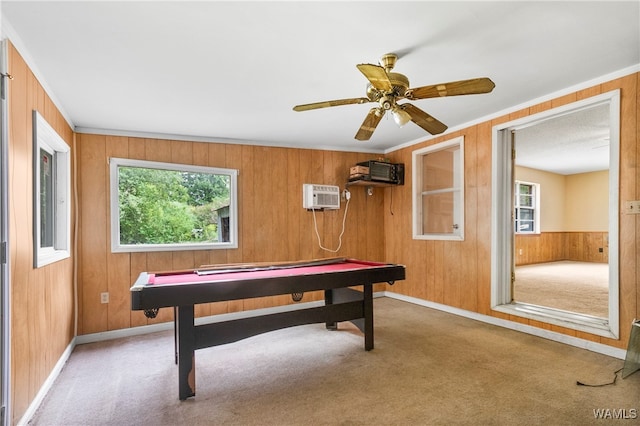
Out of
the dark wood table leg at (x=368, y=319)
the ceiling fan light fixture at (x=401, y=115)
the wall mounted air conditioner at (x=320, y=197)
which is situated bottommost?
the dark wood table leg at (x=368, y=319)

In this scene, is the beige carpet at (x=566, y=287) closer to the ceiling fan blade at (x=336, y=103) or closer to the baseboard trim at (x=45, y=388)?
the ceiling fan blade at (x=336, y=103)

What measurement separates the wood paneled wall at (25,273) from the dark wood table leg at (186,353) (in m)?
0.84

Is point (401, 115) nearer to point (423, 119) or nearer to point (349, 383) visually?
point (423, 119)

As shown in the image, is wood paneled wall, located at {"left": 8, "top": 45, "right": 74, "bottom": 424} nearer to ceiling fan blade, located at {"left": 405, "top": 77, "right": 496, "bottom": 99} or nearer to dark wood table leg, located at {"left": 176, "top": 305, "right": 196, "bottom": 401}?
dark wood table leg, located at {"left": 176, "top": 305, "right": 196, "bottom": 401}

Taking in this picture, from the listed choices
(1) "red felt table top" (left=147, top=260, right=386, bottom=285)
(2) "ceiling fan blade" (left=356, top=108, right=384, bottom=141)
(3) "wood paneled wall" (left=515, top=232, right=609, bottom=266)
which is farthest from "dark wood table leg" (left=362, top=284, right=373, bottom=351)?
(3) "wood paneled wall" (left=515, top=232, right=609, bottom=266)

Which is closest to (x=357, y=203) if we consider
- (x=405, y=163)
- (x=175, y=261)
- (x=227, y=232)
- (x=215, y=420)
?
(x=405, y=163)

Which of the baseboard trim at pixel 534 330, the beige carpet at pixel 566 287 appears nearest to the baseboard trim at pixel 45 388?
the baseboard trim at pixel 534 330

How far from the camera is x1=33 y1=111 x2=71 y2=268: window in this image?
273 centimetres

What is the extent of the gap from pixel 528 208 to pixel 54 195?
8.98m

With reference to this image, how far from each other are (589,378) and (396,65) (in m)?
2.64

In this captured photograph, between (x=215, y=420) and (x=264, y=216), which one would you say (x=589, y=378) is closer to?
(x=215, y=420)

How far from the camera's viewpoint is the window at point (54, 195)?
2729 mm

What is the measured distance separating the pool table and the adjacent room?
2 centimetres

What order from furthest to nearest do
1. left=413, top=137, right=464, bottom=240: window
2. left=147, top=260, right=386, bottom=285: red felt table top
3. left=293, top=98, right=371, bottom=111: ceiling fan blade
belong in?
left=413, top=137, right=464, bottom=240: window → left=147, top=260, right=386, bottom=285: red felt table top → left=293, top=98, right=371, bottom=111: ceiling fan blade
